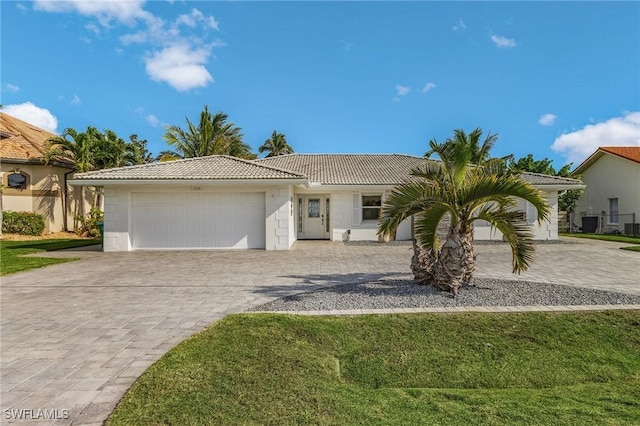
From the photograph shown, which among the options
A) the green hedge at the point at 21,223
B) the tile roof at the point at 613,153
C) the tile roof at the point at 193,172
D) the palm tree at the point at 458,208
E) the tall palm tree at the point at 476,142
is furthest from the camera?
the tile roof at the point at 613,153

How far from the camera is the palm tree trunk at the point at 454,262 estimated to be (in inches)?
272

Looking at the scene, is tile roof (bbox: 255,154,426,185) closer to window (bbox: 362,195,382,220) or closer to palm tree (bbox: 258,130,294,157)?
window (bbox: 362,195,382,220)

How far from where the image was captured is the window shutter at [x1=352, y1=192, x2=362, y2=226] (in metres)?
18.9

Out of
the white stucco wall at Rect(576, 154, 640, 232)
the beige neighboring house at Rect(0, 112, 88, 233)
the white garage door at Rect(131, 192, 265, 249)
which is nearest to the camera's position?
the white garage door at Rect(131, 192, 265, 249)

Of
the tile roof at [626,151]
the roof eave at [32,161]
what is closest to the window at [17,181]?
the roof eave at [32,161]

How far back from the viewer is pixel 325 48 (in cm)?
1462

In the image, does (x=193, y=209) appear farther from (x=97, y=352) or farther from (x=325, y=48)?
(x=97, y=352)

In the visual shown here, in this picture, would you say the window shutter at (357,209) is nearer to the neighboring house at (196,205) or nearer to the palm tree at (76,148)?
the neighboring house at (196,205)

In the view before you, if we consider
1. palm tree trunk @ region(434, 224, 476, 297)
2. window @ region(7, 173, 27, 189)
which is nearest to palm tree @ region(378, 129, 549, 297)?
palm tree trunk @ region(434, 224, 476, 297)

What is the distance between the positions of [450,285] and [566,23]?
10906 mm

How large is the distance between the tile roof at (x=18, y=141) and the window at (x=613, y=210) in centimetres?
3907

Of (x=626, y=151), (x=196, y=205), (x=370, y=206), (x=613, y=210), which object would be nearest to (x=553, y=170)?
(x=626, y=151)

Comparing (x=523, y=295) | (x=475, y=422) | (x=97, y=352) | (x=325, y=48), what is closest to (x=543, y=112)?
(x=325, y=48)

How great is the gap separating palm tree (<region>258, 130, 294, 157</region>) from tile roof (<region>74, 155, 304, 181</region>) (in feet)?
91.0
